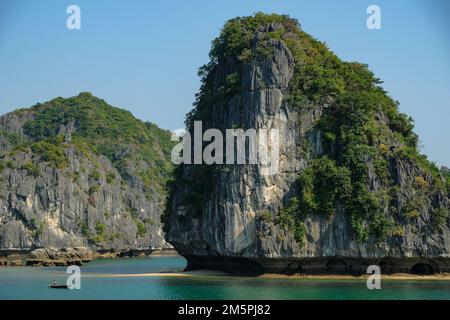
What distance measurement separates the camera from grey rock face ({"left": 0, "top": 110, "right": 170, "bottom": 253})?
8600 cm

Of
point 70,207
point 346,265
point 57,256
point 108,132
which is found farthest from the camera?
point 108,132

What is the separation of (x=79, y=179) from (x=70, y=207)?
4.81 meters

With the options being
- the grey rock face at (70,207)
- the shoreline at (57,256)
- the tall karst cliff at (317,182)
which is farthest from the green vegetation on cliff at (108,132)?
the tall karst cliff at (317,182)

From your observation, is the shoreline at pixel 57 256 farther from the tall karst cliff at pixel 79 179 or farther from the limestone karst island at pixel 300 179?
the limestone karst island at pixel 300 179

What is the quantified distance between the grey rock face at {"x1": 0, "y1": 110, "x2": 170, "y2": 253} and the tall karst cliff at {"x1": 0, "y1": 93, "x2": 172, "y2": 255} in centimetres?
10

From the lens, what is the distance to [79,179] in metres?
95.6

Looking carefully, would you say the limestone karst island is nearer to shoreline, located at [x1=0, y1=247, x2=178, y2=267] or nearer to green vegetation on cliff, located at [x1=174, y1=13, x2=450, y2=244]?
green vegetation on cliff, located at [x1=174, y1=13, x2=450, y2=244]

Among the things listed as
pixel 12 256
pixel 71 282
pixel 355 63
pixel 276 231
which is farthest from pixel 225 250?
pixel 12 256

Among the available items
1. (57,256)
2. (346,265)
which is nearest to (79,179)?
(57,256)

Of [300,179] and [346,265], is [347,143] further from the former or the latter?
[346,265]

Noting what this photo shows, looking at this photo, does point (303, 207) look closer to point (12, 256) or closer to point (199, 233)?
point (199, 233)

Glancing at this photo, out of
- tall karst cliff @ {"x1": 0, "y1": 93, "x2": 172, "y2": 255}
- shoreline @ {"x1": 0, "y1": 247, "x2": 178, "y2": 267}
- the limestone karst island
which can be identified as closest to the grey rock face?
tall karst cliff @ {"x1": 0, "y1": 93, "x2": 172, "y2": 255}

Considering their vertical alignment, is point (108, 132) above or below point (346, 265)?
above

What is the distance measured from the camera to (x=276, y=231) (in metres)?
45.2
